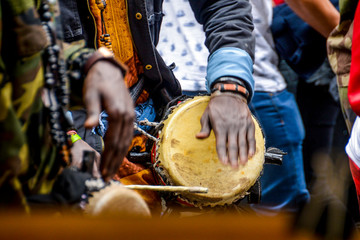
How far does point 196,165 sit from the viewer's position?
115cm

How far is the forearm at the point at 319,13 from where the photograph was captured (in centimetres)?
165

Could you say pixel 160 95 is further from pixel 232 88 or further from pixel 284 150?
pixel 284 150

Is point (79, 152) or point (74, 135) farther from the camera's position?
point (74, 135)

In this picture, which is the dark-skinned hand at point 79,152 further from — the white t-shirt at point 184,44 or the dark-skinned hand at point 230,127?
the white t-shirt at point 184,44

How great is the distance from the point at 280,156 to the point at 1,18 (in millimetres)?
984

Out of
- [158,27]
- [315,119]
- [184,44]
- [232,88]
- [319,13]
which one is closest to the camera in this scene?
[232,88]

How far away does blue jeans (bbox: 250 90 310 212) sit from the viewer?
1785 mm

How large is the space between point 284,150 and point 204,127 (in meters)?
0.83

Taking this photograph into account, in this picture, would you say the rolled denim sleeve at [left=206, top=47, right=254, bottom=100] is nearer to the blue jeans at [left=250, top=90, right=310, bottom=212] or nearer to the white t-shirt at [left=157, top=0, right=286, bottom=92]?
the white t-shirt at [left=157, top=0, right=286, bottom=92]

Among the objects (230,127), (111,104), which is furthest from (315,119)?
(111,104)

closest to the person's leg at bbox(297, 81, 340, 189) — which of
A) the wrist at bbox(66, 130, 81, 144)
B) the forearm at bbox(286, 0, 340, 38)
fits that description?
the forearm at bbox(286, 0, 340, 38)

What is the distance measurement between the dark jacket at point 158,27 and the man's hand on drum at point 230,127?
9.5 inches

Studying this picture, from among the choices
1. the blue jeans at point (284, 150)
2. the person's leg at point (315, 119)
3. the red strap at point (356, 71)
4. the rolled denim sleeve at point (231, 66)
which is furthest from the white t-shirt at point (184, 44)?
the person's leg at point (315, 119)

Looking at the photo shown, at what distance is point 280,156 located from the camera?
1288 millimetres
